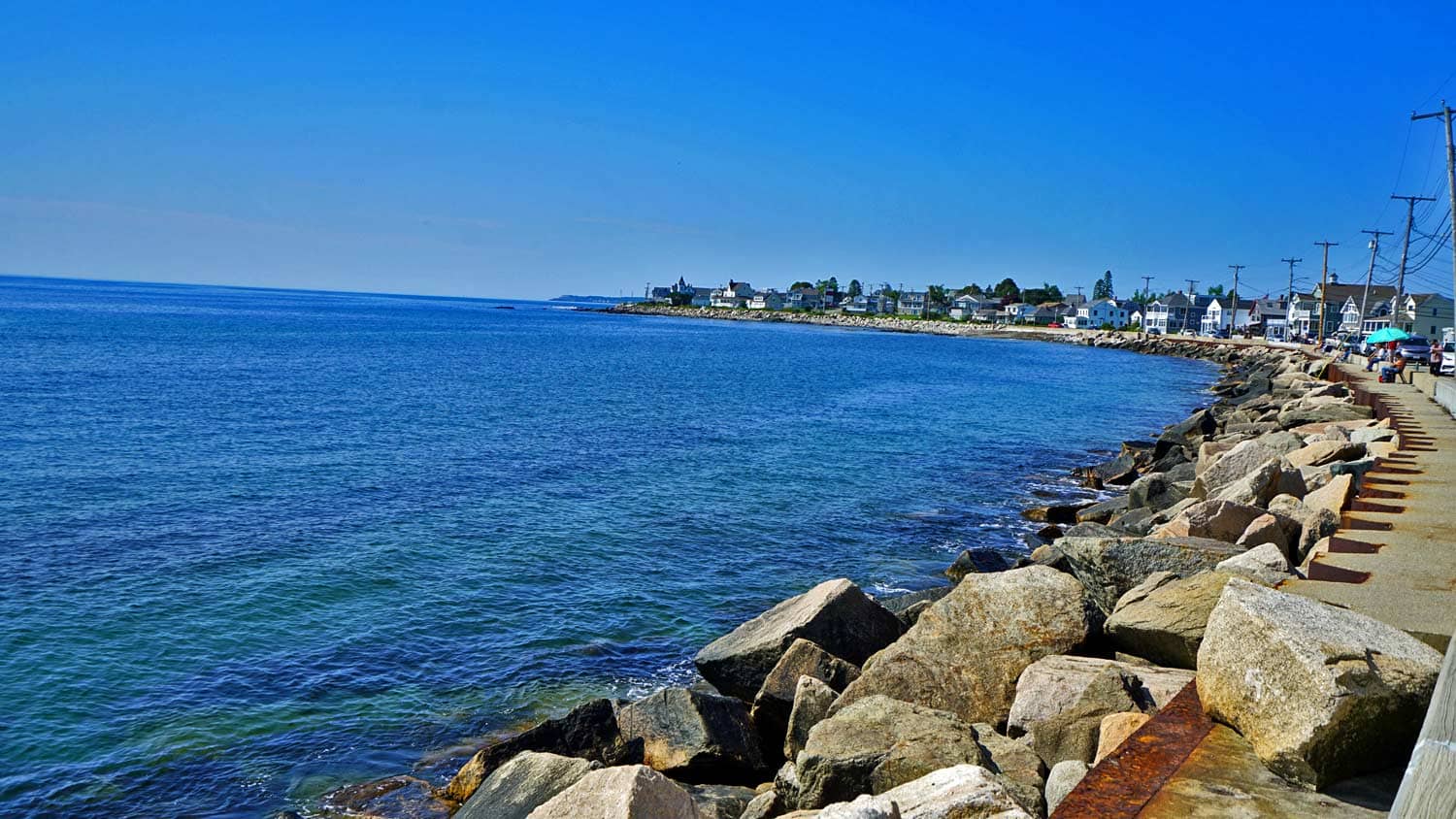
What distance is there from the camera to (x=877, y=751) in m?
6.46

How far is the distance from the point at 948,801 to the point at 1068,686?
2.66 metres

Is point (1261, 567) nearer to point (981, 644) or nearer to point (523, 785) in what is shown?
point (981, 644)

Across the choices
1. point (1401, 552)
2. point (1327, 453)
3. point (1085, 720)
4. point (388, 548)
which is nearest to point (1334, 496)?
point (1401, 552)

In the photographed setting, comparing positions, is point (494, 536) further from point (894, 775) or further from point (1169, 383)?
point (1169, 383)

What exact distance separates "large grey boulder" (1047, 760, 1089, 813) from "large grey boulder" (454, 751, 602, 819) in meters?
3.09

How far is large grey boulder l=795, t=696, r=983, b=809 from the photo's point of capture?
6.30 metres

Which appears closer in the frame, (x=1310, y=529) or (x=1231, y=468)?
(x=1310, y=529)

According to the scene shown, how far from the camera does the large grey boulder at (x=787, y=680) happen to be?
9.25 metres

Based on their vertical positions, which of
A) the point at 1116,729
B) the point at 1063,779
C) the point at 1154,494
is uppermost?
the point at 1116,729

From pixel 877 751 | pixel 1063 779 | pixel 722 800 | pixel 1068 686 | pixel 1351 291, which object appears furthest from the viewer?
pixel 1351 291

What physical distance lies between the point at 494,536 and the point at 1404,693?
1513 centimetres

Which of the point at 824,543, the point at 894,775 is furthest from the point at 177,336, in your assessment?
the point at 894,775

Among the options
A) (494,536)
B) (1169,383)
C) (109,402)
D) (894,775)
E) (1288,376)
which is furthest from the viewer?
(1169,383)

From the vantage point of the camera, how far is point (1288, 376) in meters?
49.9
